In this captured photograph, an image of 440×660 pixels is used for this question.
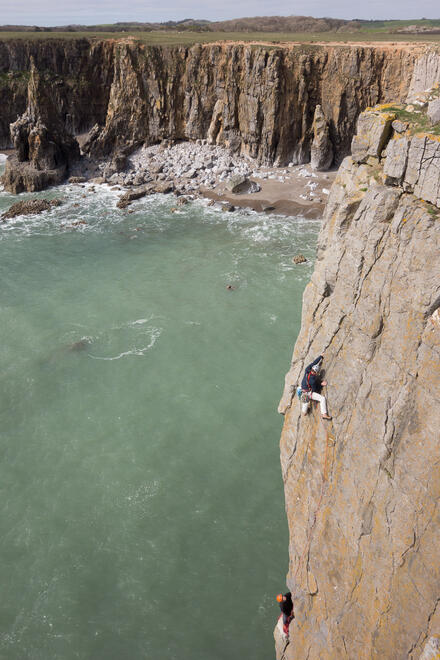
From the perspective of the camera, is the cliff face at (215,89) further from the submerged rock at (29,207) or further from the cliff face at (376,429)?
the cliff face at (376,429)

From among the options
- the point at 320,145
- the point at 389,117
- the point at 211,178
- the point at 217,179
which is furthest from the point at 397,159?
the point at 211,178

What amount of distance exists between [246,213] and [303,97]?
16439 millimetres

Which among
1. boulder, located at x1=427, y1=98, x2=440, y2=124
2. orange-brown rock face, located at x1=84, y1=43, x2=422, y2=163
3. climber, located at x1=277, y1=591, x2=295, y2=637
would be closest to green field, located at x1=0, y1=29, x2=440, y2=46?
orange-brown rock face, located at x1=84, y1=43, x2=422, y2=163

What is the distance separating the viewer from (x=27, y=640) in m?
13.8

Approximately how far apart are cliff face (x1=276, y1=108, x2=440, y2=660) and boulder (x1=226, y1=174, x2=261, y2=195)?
126ft

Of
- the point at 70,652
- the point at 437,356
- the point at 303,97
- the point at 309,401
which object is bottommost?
the point at 70,652

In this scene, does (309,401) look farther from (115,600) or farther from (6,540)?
(6,540)

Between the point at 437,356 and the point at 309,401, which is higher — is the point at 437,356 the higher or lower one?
the higher one

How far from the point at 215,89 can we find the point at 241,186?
15.8m

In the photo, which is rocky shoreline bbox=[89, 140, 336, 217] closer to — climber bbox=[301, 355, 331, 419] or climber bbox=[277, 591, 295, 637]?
climber bbox=[301, 355, 331, 419]

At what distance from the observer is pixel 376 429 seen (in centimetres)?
814

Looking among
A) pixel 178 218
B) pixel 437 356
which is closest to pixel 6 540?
pixel 437 356

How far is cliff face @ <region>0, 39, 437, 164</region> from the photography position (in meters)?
47.1

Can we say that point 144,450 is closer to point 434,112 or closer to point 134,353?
point 134,353
